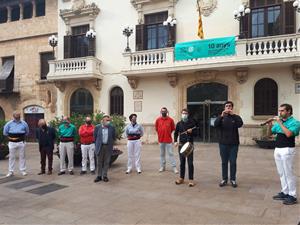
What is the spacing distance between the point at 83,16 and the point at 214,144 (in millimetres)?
11948

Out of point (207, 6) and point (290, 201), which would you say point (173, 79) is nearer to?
point (207, 6)

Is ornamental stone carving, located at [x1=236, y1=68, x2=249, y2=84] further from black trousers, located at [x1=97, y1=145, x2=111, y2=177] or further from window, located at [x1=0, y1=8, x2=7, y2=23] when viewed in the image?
window, located at [x1=0, y1=8, x2=7, y2=23]

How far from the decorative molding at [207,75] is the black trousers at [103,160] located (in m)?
9.53

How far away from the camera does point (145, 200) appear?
584 cm

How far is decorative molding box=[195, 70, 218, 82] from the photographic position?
15.8 m

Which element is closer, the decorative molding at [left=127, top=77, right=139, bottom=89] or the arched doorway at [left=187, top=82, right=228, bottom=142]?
the arched doorway at [left=187, top=82, right=228, bottom=142]

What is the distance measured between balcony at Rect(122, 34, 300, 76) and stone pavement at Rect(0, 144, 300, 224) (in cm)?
682

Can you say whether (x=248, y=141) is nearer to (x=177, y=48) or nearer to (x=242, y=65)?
(x=242, y=65)

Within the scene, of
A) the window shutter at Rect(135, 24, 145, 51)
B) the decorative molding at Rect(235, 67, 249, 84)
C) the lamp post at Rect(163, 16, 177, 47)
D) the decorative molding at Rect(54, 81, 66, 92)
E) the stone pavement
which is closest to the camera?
the stone pavement

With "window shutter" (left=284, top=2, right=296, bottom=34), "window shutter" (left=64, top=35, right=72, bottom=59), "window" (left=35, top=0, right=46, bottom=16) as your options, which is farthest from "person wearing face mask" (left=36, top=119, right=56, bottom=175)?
"window" (left=35, top=0, right=46, bottom=16)

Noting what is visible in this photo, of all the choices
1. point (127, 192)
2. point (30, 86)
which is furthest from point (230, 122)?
point (30, 86)

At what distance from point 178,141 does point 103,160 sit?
6.74ft

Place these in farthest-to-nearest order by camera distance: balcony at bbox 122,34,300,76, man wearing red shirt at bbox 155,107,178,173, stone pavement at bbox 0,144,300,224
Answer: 1. balcony at bbox 122,34,300,76
2. man wearing red shirt at bbox 155,107,178,173
3. stone pavement at bbox 0,144,300,224

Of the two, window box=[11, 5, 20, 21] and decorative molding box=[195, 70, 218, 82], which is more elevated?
window box=[11, 5, 20, 21]
